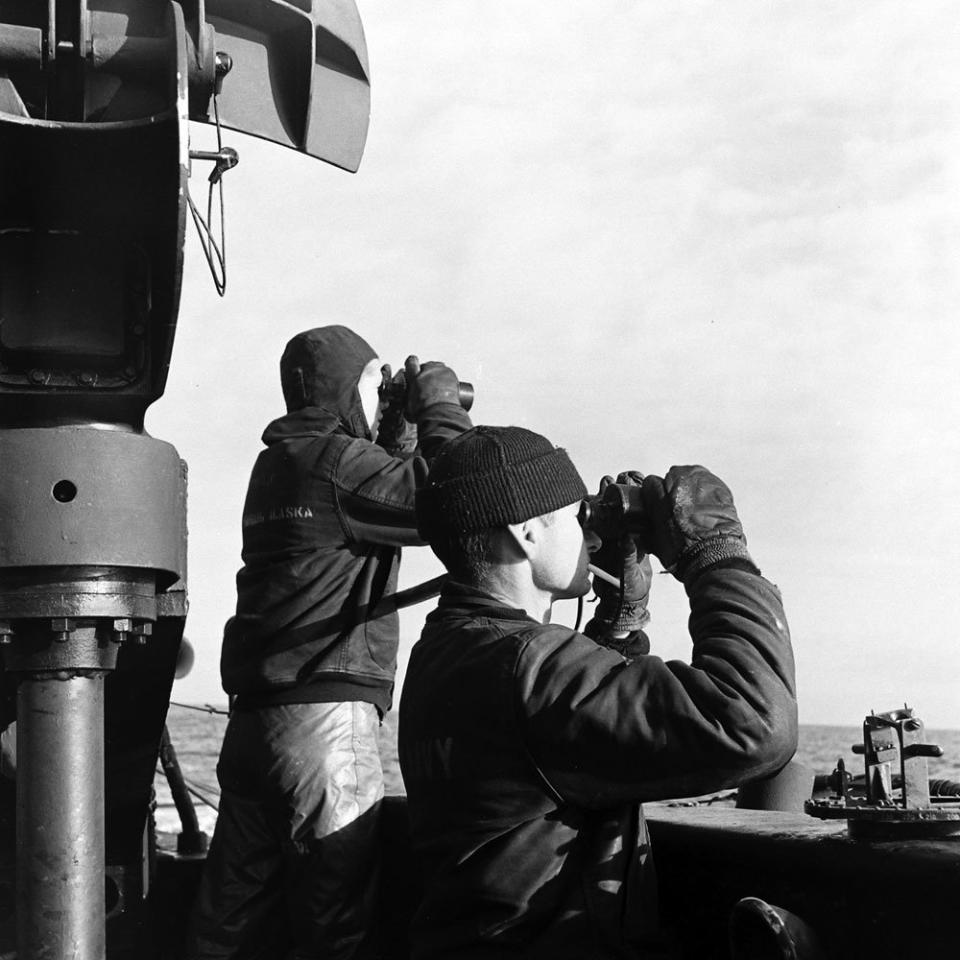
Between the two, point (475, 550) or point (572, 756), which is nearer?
point (572, 756)

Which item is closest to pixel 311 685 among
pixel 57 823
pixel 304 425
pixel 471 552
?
pixel 304 425

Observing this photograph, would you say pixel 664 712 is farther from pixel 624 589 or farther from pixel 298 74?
pixel 298 74

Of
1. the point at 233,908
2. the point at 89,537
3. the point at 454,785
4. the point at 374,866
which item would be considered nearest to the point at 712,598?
the point at 454,785

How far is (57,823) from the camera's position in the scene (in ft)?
9.20

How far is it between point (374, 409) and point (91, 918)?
2233mm

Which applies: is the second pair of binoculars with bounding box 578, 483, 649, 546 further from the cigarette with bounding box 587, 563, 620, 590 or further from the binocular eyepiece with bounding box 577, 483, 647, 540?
the cigarette with bounding box 587, 563, 620, 590

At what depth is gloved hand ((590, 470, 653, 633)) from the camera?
3652mm

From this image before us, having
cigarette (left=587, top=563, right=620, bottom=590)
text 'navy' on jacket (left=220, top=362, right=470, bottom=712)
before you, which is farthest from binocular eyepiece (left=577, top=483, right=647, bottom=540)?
text 'navy' on jacket (left=220, top=362, right=470, bottom=712)

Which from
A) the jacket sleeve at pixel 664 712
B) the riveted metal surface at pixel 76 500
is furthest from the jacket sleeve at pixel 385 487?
the jacket sleeve at pixel 664 712

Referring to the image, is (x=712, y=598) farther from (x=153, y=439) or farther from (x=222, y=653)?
(x=222, y=653)

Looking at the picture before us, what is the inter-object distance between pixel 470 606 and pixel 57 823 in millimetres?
963

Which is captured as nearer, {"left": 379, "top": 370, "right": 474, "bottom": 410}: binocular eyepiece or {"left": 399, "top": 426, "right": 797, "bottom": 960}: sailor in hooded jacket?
{"left": 399, "top": 426, "right": 797, "bottom": 960}: sailor in hooded jacket

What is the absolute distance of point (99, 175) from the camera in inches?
116

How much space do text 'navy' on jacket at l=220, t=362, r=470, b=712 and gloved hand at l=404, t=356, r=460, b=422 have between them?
0.03 m
